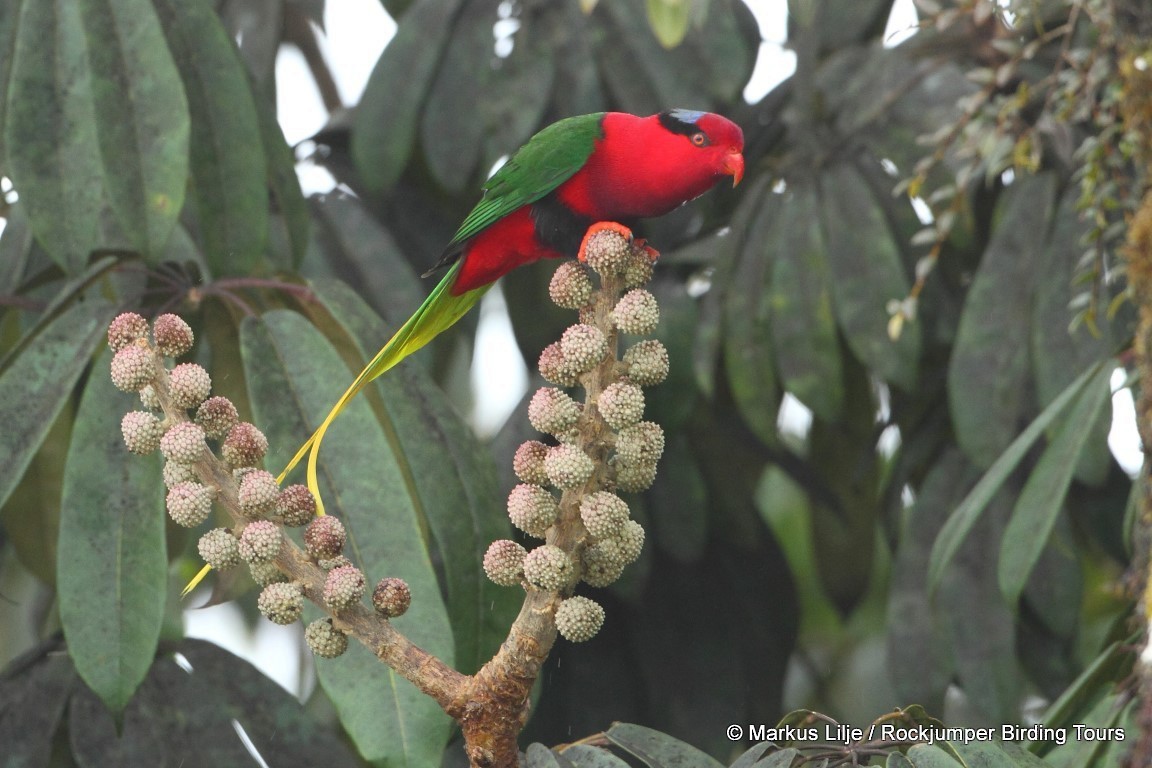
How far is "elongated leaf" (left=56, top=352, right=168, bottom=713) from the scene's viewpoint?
144 centimetres

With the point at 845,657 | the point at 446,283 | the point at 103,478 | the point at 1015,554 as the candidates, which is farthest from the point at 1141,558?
the point at 845,657

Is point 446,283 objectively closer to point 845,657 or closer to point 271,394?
→ point 271,394

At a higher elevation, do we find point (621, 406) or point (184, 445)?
point (184, 445)

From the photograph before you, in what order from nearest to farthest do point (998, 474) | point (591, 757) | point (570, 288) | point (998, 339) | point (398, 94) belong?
point (570, 288), point (591, 757), point (998, 474), point (998, 339), point (398, 94)

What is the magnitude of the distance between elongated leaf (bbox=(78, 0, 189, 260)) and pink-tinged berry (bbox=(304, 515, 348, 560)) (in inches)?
31.9

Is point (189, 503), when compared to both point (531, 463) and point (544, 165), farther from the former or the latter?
point (544, 165)

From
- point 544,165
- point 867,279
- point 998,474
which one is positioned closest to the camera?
point 544,165

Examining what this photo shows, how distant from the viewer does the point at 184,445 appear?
2.99 ft

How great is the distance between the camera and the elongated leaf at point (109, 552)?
144cm

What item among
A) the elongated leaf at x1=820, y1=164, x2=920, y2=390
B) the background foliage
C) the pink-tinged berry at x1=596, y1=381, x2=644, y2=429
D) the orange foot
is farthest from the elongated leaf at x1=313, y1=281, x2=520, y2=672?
the elongated leaf at x1=820, y1=164, x2=920, y2=390

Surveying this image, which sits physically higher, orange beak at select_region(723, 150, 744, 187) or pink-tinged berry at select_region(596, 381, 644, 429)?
pink-tinged berry at select_region(596, 381, 644, 429)

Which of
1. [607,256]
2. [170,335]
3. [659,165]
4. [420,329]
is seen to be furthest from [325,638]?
[659,165]

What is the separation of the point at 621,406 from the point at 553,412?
0.05 metres

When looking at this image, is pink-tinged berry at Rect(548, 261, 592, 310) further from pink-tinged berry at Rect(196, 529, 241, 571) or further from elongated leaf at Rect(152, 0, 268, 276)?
elongated leaf at Rect(152, 0, 268, 276)
